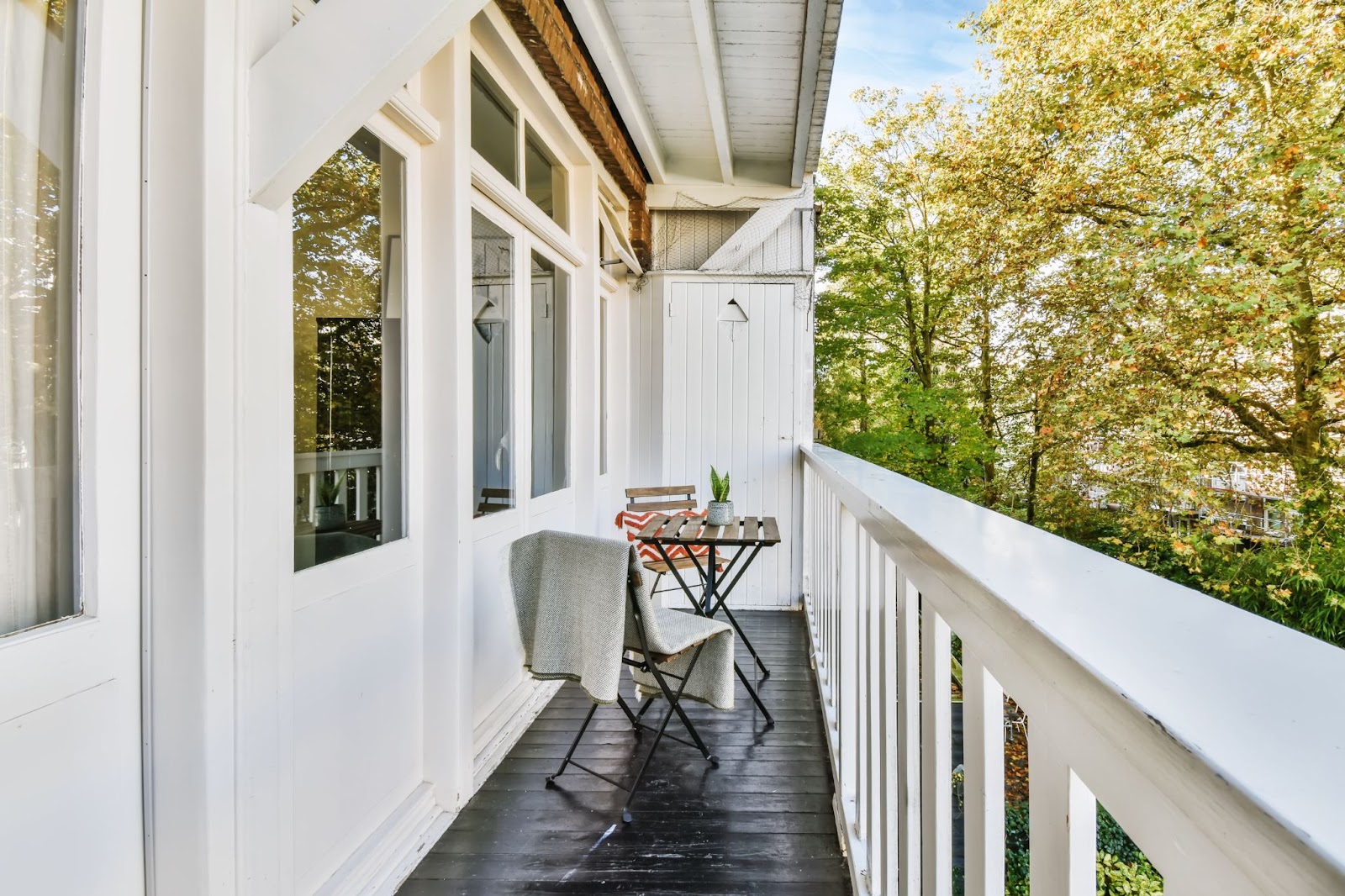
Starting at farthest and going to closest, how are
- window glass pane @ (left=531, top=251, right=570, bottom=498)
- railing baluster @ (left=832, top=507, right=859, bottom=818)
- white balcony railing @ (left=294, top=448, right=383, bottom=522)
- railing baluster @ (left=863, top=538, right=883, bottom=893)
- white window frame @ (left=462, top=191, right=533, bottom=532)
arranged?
window glass pane @ (left=531, top=251, right=570, bottom=498), white window frame @ (left=462, top=191, right=533, bottom=532), railing baluster @ (left=832, top=507, right=859, bottom=818), white balcony railing @ (left=294, top=448, right=383, bottom=522), railing baluster @ (left=863, top=538, right=883, bottom=893)

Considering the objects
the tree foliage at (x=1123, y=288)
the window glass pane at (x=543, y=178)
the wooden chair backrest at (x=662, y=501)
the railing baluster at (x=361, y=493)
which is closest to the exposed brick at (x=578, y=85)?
the window glass pane at (x=543, y=178)

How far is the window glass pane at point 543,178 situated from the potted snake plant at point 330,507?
A: 176 cm

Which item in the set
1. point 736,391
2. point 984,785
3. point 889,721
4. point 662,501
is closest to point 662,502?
point 662,501

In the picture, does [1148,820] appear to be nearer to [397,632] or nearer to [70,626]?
[70,626]

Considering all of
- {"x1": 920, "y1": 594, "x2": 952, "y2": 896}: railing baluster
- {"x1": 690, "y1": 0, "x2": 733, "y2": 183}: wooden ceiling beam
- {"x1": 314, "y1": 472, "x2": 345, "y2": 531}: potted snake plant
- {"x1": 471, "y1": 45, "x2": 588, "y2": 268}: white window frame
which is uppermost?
{"x1": 690, "y1": 0, "x2": 733, "y2": 183}: wooden ceiling beam

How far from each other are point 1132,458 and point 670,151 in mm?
5527

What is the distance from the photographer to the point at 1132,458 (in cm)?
698

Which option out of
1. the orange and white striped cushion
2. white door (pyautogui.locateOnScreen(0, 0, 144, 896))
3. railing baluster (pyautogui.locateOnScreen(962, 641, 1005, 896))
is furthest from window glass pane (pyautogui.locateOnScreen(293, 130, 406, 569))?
the orange and white striped cushion

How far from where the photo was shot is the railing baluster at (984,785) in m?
0.79

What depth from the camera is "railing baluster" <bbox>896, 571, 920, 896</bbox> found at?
1.17 m

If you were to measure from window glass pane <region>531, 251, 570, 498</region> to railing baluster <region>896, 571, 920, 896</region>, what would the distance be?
2.38 m

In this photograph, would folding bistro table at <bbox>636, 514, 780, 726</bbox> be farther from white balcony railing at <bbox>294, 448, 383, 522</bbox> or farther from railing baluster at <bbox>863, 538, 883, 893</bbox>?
white balcony railing at <bbox>294, 448, 383, 522</bbox>

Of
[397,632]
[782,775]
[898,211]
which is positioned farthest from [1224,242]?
[397,632]

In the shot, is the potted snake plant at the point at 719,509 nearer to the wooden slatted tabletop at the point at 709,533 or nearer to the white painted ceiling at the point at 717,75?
the wooden slatted tabletop at the point at 709,533
